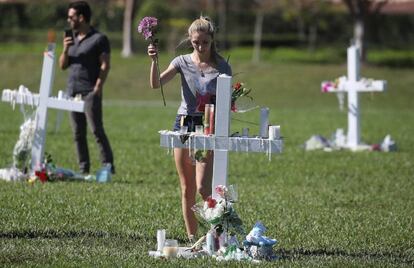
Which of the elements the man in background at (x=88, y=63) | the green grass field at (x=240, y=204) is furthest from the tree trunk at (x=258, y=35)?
the man in background at (x=88, y=63)

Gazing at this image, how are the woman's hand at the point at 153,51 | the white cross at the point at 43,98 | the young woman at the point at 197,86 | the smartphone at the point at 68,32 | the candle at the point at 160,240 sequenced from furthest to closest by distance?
the smartphone at the point at 68,32 < the white cross at the point at 43,98 < the young woman at the point at 197,86 < the woman's hand at the point at 153,51 < the candle at the point at 160,240

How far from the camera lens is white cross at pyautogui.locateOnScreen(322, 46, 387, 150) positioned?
61.4 feet

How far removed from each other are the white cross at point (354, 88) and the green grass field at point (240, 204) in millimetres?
835

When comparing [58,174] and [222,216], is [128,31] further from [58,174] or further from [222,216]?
[222,216]

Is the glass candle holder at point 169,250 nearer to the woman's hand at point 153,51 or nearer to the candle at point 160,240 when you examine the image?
the candle at point 160,240

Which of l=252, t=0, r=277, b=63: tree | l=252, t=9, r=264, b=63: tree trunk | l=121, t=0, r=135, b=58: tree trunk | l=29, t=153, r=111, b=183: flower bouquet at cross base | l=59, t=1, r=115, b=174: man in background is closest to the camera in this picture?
l=29, t=153, r=111, b=183: flower bouquet at cross base

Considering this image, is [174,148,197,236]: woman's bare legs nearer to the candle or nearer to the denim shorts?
the denim shorts

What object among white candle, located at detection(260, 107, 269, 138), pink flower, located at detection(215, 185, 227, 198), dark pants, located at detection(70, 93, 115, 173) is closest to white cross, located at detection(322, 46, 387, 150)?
dark pants, located at detection(70, 93, 115, 173)

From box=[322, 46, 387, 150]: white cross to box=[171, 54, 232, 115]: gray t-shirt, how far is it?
1018 centimetres

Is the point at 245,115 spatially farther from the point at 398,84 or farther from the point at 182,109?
the point at 182,109

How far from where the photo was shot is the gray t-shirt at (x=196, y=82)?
866cm

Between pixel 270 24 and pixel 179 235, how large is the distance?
44378 mm

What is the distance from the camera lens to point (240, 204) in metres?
11.7

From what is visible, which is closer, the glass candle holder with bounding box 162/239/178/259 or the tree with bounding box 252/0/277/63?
the glass candle holder with bounding box 162/239/178/259
